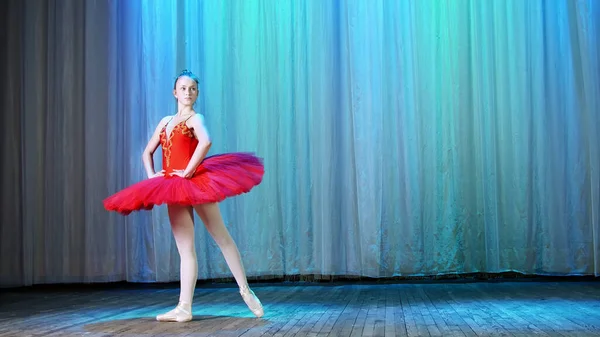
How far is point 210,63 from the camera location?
18.3 feet

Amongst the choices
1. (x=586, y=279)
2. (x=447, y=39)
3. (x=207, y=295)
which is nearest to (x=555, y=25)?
(x=447, y=39)

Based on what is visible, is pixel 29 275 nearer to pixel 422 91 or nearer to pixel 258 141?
pixel 258 141

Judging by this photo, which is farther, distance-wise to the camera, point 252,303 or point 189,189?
point 252,303

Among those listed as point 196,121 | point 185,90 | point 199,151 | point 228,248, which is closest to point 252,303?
point 228,248

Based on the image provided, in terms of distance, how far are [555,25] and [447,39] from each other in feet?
2.62

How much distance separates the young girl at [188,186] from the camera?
3.13 m

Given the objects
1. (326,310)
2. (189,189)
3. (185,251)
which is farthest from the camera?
(326,310)

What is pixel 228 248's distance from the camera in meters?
3.41

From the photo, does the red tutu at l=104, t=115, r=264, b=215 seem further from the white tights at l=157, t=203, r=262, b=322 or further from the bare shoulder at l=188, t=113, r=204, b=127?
the white tights at l=157, t=203, r=262, b=322

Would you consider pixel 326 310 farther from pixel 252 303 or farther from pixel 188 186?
pixel 188 186

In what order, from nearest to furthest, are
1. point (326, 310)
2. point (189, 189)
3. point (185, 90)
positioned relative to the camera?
point (189, 189)
point (185, 90)
point (326, 310)

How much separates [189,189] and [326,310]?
3.25 ft

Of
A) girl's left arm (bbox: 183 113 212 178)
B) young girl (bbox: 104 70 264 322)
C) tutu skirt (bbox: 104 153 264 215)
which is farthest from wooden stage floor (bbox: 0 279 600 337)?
girl's left arm (bbox: 183 113 212 178)

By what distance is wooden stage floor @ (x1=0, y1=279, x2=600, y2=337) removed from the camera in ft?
9.44
